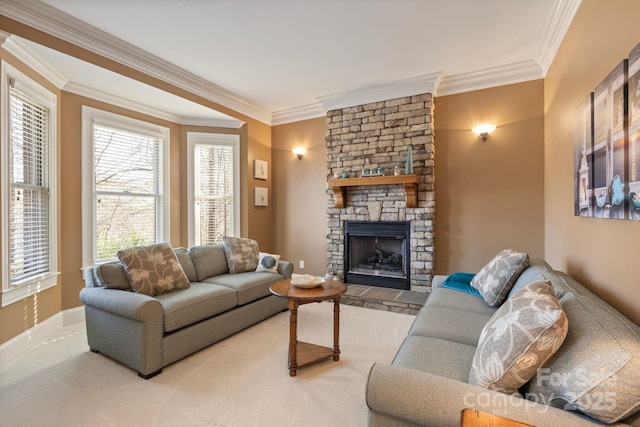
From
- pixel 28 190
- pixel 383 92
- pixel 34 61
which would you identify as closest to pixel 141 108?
pixel 34 61

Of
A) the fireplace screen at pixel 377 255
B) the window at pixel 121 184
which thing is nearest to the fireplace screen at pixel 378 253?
the fireplace screen at pixel 377 255

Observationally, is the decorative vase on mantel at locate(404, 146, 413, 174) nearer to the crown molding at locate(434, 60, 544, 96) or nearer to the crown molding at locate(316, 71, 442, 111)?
the crown molding at locate(316, 71, 442, 111)

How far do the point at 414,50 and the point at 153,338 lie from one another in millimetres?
3620

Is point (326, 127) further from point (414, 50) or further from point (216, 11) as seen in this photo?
point (216, 11)

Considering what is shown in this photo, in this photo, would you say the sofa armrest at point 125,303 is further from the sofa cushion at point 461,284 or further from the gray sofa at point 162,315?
the sofa cushion at point 461,284

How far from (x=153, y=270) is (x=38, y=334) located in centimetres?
129

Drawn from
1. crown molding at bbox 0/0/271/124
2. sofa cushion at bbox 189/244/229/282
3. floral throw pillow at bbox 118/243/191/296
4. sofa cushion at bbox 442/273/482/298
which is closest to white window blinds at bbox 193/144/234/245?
crown molding at bbox 0/0/271/124

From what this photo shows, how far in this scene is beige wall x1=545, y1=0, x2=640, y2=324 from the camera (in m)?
1.51

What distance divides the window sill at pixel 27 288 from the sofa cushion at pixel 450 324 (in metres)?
3.21

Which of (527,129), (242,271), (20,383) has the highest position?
(527,129)

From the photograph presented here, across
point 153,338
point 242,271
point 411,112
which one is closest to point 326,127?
point 411,112

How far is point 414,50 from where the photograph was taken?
3.23 m

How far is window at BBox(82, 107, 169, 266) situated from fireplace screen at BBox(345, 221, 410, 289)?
2.69m

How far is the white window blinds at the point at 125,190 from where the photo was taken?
358 cm
